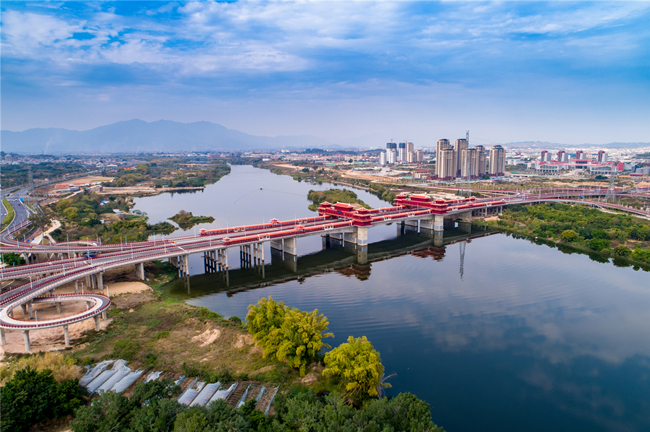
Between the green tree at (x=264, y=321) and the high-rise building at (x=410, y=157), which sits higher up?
the high-rise building at (x=410, y=157)

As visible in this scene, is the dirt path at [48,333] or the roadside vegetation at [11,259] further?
the roadside vegetation at [11,259]

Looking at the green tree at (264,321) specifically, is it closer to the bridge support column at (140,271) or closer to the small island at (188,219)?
the bridge support column at (140,271)

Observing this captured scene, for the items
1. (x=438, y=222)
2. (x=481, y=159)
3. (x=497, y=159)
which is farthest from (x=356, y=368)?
(x=497, y=159)

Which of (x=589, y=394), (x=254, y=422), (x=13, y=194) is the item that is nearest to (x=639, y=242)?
(x=589, y=394)

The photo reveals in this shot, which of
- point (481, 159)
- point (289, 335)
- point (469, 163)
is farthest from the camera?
point (481, 159)

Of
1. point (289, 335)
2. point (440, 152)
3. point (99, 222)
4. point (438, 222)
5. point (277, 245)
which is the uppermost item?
point (440, 152)

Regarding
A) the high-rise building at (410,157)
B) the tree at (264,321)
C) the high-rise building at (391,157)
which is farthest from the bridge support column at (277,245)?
the high-rise building at (410,157)

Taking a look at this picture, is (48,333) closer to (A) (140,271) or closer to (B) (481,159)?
(A) (140,271)
